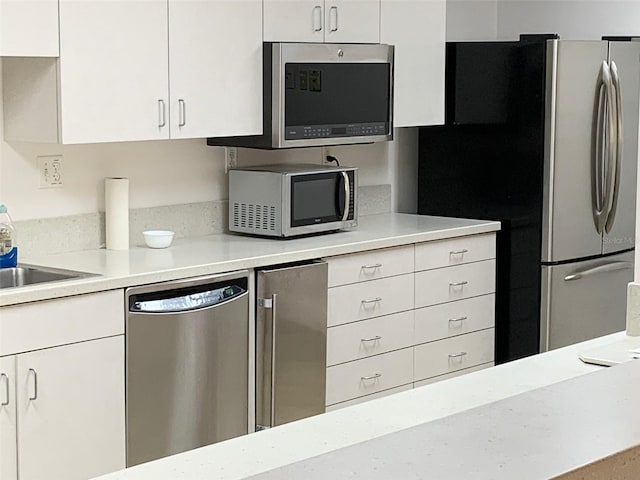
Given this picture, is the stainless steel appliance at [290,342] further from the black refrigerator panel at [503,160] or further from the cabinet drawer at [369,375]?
the black refrigerator panel at [503,160]

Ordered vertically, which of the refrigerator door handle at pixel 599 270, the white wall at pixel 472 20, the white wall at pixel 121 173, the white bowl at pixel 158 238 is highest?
the white wall at pixel 472 20

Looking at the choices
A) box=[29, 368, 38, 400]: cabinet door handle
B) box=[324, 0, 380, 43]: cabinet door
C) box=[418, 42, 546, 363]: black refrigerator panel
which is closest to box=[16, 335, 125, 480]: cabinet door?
box=[29, 368, 38, 400]: cabinet door handle

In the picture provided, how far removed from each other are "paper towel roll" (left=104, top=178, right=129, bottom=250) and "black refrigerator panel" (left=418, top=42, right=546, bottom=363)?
170cm

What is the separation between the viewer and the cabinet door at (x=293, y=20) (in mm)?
4062

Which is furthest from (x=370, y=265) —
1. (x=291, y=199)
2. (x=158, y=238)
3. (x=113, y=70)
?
(x=113, y=70)

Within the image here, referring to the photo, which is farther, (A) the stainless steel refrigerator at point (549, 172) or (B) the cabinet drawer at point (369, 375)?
(A) the stainless steel refrigerator at point (549, 172)

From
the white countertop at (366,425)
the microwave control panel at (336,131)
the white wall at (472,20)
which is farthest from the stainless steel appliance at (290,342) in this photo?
the white wall at (472,20)

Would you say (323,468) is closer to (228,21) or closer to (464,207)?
(228,21)

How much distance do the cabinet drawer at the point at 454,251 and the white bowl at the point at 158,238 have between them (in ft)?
3.41

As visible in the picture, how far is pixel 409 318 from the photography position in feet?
14.4

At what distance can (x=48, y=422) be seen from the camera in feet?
10.5

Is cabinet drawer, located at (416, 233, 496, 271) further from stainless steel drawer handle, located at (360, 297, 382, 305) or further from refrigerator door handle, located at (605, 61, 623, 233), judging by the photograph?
refrigerator door handle, located at (605, 61, 623, 233)

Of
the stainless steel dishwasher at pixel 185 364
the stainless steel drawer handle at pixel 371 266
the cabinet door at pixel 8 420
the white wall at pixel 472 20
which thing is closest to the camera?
the cabinet door at pixel 8 420

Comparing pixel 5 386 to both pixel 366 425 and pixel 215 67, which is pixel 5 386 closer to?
pixel 215 67
